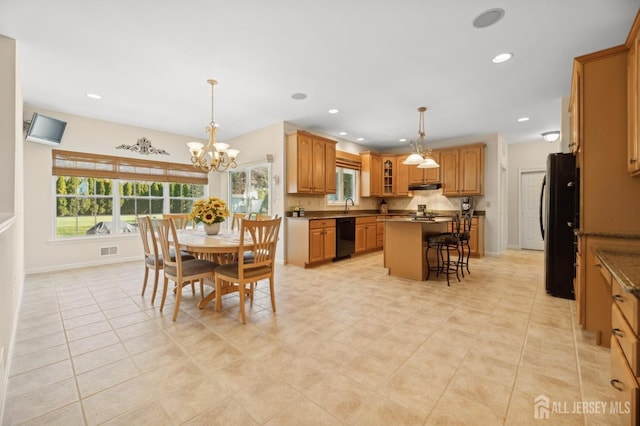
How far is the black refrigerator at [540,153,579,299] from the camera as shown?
320 centimetres

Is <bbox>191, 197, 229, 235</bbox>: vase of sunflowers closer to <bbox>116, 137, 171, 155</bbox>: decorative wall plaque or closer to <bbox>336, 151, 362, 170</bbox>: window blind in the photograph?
<bbox>116, 137, 171, 155</bbox>: decorative wall plaque

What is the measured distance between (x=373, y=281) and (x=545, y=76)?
349 cm

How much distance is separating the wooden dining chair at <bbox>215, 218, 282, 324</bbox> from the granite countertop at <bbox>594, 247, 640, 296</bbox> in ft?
7.79

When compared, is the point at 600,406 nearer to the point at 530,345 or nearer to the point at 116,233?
the point at 530,345

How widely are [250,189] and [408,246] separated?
3736mm

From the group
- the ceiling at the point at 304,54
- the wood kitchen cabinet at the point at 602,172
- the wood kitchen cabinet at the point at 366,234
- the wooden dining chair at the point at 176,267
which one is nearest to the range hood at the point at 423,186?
the wood kitchen cabinet at the point at 366,234

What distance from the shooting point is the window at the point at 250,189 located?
5.88 metres

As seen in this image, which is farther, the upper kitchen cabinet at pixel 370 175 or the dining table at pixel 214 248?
the upper kitchen cabinet at pixel 370 175

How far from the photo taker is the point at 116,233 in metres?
5.36

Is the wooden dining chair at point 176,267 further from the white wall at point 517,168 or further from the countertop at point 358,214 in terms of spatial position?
the white wall at point 517,168

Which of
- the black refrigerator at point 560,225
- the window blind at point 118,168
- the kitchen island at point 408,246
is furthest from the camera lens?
the window blind at point 118,168

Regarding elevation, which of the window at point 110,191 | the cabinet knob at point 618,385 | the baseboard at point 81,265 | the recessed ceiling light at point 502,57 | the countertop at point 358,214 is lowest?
the baseboard at point 81,265

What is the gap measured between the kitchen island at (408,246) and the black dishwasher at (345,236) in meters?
1.28

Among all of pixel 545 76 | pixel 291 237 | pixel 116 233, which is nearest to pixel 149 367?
pixel 291 237
